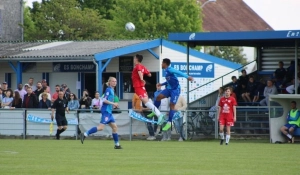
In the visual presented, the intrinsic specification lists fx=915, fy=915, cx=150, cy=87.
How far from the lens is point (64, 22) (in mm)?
61000

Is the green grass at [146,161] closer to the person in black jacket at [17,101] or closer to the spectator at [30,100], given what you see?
the spectator at [30,100]

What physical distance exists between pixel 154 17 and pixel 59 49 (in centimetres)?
1503

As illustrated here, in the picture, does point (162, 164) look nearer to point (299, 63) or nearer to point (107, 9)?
point (299, 63)

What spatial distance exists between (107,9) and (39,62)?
2384 centimetres

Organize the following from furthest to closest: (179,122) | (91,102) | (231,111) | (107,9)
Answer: (107,9), (91,102), (179,122), (231,111)

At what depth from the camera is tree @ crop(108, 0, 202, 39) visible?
60000 millimetres

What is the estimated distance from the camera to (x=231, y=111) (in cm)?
2984

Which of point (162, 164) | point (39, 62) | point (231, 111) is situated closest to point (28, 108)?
point (231, 111)

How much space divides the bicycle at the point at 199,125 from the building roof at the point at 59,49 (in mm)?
8452

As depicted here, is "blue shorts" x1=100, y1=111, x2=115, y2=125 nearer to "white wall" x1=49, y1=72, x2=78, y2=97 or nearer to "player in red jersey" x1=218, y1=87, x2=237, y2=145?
"player in red jersey" x1=218, y1=87, x2=237, y2=145

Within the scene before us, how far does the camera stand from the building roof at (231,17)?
91500 mm

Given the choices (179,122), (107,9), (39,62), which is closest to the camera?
(179,122)

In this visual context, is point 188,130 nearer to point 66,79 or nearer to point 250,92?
point 250,92

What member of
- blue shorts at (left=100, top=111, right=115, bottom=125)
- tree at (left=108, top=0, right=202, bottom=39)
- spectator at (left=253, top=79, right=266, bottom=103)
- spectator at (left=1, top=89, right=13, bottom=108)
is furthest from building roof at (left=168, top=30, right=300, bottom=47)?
tree at (left=108, top=0, right=202, bottom=39)
